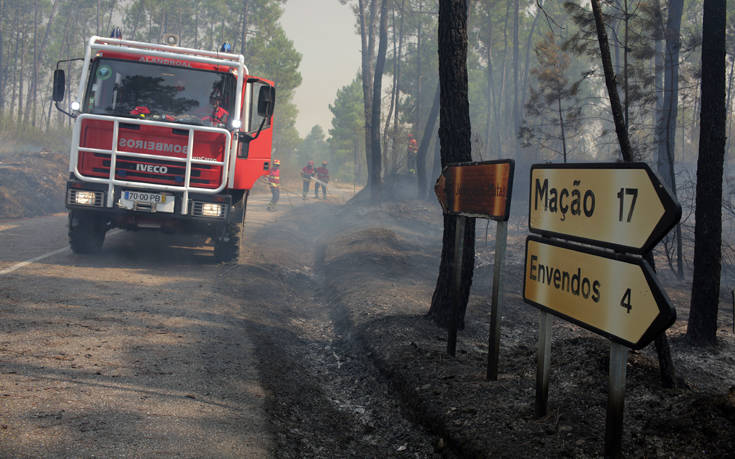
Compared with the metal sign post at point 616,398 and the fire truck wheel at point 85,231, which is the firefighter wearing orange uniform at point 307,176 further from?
the metal sign post at point 616,398

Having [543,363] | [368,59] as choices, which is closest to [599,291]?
[543,363]

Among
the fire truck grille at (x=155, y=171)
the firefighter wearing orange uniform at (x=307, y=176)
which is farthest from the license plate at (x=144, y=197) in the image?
the firefighter wearing orange uniform at (x=307, y=176)

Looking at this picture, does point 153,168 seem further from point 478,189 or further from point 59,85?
point 478,189

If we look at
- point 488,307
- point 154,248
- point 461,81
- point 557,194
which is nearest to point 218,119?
point 154,248

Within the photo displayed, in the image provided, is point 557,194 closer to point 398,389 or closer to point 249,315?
point 398,389

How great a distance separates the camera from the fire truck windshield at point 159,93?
1023 centimetres

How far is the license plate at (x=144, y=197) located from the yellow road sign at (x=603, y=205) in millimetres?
7502

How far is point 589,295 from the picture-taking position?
343cm

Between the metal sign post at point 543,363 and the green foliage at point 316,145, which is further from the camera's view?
the green foliage at point 316,145

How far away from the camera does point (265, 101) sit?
10500 mm

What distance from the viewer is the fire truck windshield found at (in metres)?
10.2

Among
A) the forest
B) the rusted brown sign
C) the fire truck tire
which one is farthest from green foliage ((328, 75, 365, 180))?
the rusted brown sign

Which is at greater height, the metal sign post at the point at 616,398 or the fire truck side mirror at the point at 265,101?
the fire truck side mirror at the point at 265,101

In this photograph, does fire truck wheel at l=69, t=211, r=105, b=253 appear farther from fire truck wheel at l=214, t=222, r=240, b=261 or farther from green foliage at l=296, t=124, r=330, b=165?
green foliage at l=296, t=124, r=330, b=165
